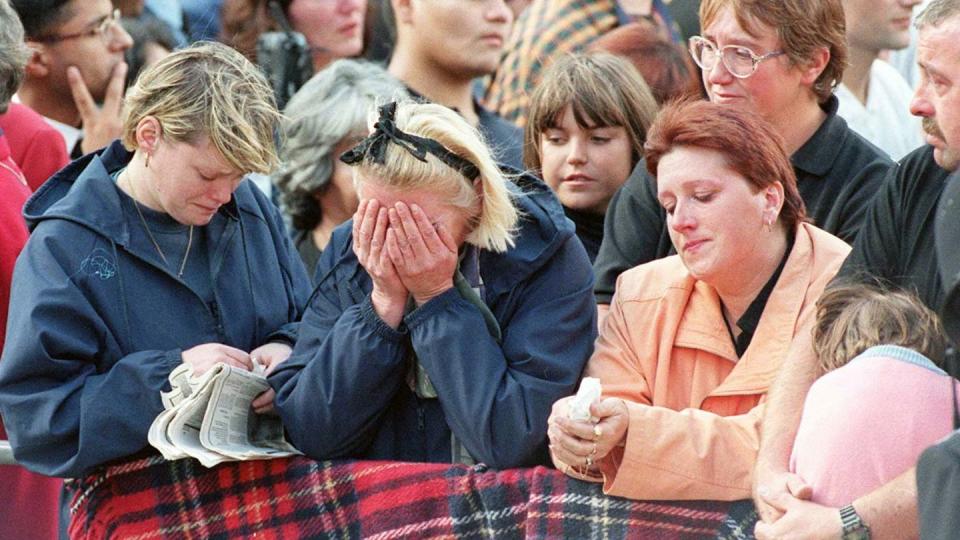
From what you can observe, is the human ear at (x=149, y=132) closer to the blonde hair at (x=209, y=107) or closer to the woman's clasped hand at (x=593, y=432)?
the blonde hair at (x=209, y=107)

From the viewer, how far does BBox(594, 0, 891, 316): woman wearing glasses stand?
440cm

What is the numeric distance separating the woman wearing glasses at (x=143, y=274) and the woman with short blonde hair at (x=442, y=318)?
10.3 inches

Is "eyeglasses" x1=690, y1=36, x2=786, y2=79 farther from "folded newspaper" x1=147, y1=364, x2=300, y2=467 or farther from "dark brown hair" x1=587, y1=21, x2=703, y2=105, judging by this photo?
"folded newspaper" x1=147, y1=364, x2=300, y2=467

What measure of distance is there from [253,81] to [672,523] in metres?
1.50

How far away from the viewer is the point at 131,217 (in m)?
4.02

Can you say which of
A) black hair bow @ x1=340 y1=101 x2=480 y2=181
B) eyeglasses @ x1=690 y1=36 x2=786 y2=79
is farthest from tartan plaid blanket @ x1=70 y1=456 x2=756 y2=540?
eyeglasses @ x1=690 y1=36 x2=786 y2=79

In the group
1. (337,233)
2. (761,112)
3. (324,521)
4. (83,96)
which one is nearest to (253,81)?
(337,233)

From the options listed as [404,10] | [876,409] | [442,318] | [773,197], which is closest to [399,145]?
[442,318]

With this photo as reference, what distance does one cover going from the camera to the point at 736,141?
381 centimetres

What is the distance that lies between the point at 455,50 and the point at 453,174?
221 cm

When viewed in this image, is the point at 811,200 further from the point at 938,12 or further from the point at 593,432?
the point at 593,432

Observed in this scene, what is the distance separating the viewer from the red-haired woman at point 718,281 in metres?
3.73

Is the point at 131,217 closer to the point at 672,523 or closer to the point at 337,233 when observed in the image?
the point at 337,233

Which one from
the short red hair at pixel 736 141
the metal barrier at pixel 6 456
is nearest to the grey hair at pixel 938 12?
the short red hair at pixel 736 141
